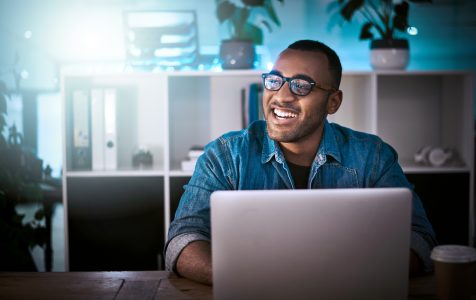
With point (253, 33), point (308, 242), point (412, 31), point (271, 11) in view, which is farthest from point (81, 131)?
point (308, 242)

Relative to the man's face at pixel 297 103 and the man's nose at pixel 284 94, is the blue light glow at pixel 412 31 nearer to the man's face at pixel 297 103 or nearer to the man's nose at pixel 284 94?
the man's face at pixel 297 103

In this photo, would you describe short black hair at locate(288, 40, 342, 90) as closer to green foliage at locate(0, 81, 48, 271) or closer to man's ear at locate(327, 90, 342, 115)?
man's ear at locate(327, 90, 342, 115)

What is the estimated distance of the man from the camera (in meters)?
1.93

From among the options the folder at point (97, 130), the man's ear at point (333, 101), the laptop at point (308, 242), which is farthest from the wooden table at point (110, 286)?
the folder at point (97, 130)

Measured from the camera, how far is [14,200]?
10.2 ft

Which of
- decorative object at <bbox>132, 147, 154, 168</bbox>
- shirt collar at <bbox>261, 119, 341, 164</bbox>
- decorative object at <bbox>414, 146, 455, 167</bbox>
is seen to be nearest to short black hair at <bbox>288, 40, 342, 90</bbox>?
shirt collar at <bbox>261, 119, 341, 164</bbox>

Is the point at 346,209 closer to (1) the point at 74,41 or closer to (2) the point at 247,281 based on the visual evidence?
(2) the point at 247,281

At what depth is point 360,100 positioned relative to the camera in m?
3.39

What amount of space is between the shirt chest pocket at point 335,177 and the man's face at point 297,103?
0.14 m

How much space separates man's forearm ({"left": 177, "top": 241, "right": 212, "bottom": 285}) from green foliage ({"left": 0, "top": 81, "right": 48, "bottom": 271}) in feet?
5.95

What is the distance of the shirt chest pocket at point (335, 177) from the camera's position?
1.96m

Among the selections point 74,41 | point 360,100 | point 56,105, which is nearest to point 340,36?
point 360,100

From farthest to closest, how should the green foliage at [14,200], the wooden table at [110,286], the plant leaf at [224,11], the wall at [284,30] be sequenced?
the wall at [284,30], the plant leaf at [224,11], the green foliage at [14,200], the wooden table at [110,286]

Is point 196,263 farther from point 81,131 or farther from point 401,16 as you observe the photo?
point 401,16
